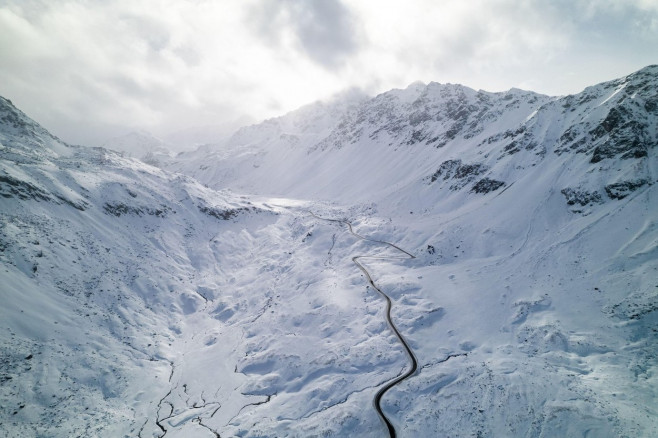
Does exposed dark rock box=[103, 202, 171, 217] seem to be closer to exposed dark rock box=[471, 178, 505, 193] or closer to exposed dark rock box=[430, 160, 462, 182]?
exposed dark rock box=[471, 178, 505, 193]

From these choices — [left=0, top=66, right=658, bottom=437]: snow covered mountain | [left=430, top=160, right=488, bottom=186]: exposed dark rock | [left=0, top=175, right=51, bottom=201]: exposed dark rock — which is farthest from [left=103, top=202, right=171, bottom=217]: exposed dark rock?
[left=430, top=160, right=488, bottom=186]: exposed dark rock

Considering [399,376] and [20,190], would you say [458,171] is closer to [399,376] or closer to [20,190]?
[399,376]

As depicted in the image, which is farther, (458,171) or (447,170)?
(447,170)

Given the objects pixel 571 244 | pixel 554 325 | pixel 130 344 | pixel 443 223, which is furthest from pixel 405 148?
pixel 130 344

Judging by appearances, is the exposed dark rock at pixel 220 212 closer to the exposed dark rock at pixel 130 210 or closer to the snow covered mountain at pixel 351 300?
the snow covered mountain at pixel 351 300

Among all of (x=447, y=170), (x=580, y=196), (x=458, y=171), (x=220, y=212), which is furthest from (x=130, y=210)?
(x=580, y=196)
